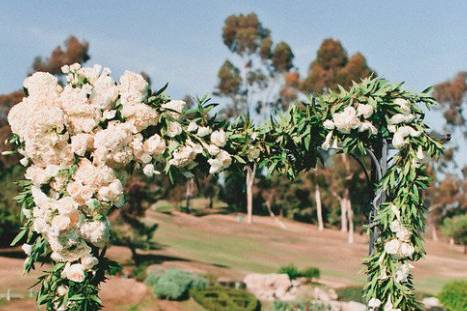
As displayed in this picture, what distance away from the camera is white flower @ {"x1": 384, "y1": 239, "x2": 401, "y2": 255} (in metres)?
6.75

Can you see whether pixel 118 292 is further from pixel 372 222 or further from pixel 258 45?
pixel 258 45

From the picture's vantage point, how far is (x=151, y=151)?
6.37 meters

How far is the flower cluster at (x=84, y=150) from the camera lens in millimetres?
5984

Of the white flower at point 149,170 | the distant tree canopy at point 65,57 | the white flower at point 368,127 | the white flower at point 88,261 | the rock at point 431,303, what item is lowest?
the rock at point 431,303

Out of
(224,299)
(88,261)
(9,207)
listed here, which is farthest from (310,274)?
(88,261)

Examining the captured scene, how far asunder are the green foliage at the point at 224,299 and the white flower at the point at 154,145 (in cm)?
1319

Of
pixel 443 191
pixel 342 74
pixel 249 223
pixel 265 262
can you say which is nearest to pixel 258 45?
pixel 342 74

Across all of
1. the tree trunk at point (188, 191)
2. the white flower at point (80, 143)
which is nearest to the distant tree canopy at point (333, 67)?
the tree trunk at point (188, 191)

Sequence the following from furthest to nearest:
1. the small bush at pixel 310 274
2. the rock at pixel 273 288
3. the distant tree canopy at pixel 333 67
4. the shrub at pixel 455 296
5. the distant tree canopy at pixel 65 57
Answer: the distant tree canopy at pixel 333 67
the distant tree canopy at pixel 65 57
the small bush at pixel 310 274
the rock at pixel 273 288
the shrub at pixel 455 296

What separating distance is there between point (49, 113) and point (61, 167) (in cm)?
52

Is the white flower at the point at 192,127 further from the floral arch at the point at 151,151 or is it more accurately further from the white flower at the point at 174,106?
the white flower at the point at 174,106

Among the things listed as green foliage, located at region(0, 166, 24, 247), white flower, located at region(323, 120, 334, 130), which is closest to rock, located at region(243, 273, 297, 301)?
green foliage, located at region(0, 166, 24, 247)

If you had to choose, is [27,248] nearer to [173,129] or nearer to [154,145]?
[154,145]

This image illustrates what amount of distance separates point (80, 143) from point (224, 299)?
14.4 metres
